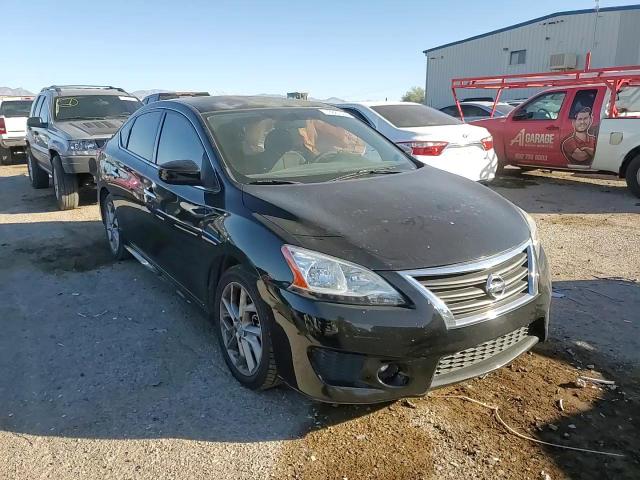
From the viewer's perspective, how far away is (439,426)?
275cm

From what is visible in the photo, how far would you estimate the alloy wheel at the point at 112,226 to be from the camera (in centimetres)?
547

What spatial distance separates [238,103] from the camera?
4109 millimetres

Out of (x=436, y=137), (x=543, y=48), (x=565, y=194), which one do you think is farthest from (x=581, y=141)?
(x=543, y=48)

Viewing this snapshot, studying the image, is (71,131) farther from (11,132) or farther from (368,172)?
(11,132)

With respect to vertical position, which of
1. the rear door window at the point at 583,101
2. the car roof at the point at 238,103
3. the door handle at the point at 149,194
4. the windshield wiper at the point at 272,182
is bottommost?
the door handle at the point at 149,194

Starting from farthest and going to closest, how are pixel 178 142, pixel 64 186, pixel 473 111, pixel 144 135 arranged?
pixel 473 111, pixel 64 186, pixel 144 135, pixel 178 142

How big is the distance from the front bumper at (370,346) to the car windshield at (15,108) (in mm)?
15860

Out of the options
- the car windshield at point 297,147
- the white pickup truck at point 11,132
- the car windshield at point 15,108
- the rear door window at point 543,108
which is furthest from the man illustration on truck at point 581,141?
the car windshield at point 15,108

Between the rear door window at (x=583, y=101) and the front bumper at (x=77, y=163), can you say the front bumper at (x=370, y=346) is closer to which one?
the front bumper at (x=77, y=163)

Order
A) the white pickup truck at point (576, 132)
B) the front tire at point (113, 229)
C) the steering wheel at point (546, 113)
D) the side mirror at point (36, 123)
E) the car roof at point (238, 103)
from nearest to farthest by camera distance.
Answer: the car roof at point (238, 103) → the front tire at point (113, 229) → the white pickup truck at point (576, 132) → the side mirror at point (36, 123) → the steering wheel at point (546, 113)

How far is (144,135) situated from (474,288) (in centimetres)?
336

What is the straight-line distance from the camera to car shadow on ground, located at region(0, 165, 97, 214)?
840cm

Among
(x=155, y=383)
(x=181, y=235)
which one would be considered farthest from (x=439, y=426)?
(x=181, y=235)

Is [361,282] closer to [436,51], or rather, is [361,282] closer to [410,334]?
[410,334]
